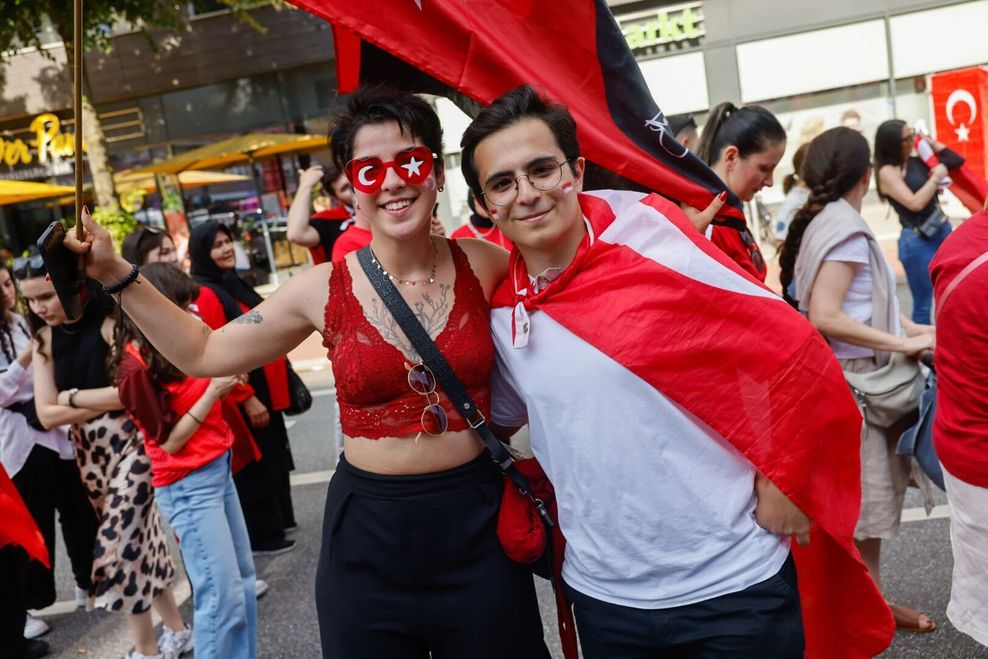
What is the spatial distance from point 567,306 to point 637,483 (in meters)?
0.41

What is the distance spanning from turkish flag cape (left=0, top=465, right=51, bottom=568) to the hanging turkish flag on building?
814 cm

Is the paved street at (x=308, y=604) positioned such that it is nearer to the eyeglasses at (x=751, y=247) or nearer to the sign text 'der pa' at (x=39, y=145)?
the eyeglasses at (x=751, y=247)

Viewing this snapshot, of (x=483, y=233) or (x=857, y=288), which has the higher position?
(x=483, y=233)

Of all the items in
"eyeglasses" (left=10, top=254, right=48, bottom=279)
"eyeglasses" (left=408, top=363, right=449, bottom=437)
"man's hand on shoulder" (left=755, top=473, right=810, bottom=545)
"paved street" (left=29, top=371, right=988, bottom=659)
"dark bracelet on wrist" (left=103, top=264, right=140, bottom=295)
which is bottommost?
"paved street" (left=29, top=371, right=988, bottom=659)

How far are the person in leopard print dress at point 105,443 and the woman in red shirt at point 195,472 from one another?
0.40m

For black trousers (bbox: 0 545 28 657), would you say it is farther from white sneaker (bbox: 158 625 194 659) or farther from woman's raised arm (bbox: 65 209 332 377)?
woman's raised arm (bbox: 65 209 332 377)

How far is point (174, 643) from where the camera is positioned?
4195mm

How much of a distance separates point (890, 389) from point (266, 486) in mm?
3420

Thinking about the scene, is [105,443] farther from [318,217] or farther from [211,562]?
[318,217]

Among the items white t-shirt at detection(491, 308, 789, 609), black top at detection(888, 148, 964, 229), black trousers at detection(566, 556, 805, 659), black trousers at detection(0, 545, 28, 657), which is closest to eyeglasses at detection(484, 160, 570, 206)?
white t-shirt at detection(491, 308, 789, 609)

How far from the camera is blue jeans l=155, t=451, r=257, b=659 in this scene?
3412 millimetres

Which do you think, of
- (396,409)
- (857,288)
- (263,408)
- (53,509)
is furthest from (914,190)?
(53,509)

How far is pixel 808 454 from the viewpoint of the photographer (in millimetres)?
1952

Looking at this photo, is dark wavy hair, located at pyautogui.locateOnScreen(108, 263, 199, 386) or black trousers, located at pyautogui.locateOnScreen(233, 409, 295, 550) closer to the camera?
dark wavy hair, located at pyautogui.locateOnScreen(108, 263, 199, 386)
